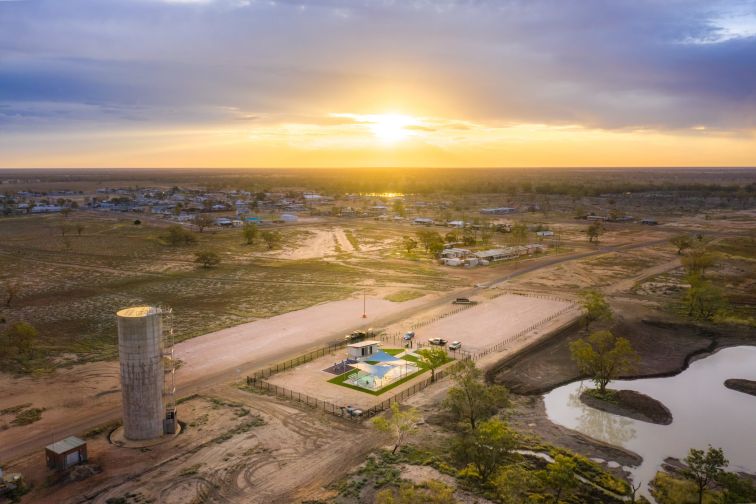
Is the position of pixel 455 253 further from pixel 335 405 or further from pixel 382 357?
pixel 335 405

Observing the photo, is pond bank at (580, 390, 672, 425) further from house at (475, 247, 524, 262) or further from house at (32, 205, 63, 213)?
house at (32, 205, 63, 213)

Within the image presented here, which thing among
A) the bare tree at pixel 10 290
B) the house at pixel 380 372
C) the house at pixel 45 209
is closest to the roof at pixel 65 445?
the house at pixel 380 372

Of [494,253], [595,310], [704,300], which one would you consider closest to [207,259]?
[494,253]

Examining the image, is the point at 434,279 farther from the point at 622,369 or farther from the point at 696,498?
the point at 696,498

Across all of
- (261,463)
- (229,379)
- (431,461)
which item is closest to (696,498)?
(431,461)

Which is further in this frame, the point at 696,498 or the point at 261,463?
the point at 261,463

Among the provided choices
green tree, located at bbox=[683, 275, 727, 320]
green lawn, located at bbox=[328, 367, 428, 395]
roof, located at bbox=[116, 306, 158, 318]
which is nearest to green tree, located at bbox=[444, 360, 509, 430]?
green lawn, located at bbox=[328, 367, 428, 395]

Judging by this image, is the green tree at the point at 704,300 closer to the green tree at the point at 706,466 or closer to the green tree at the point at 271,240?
the green tree at the point at 706,466
